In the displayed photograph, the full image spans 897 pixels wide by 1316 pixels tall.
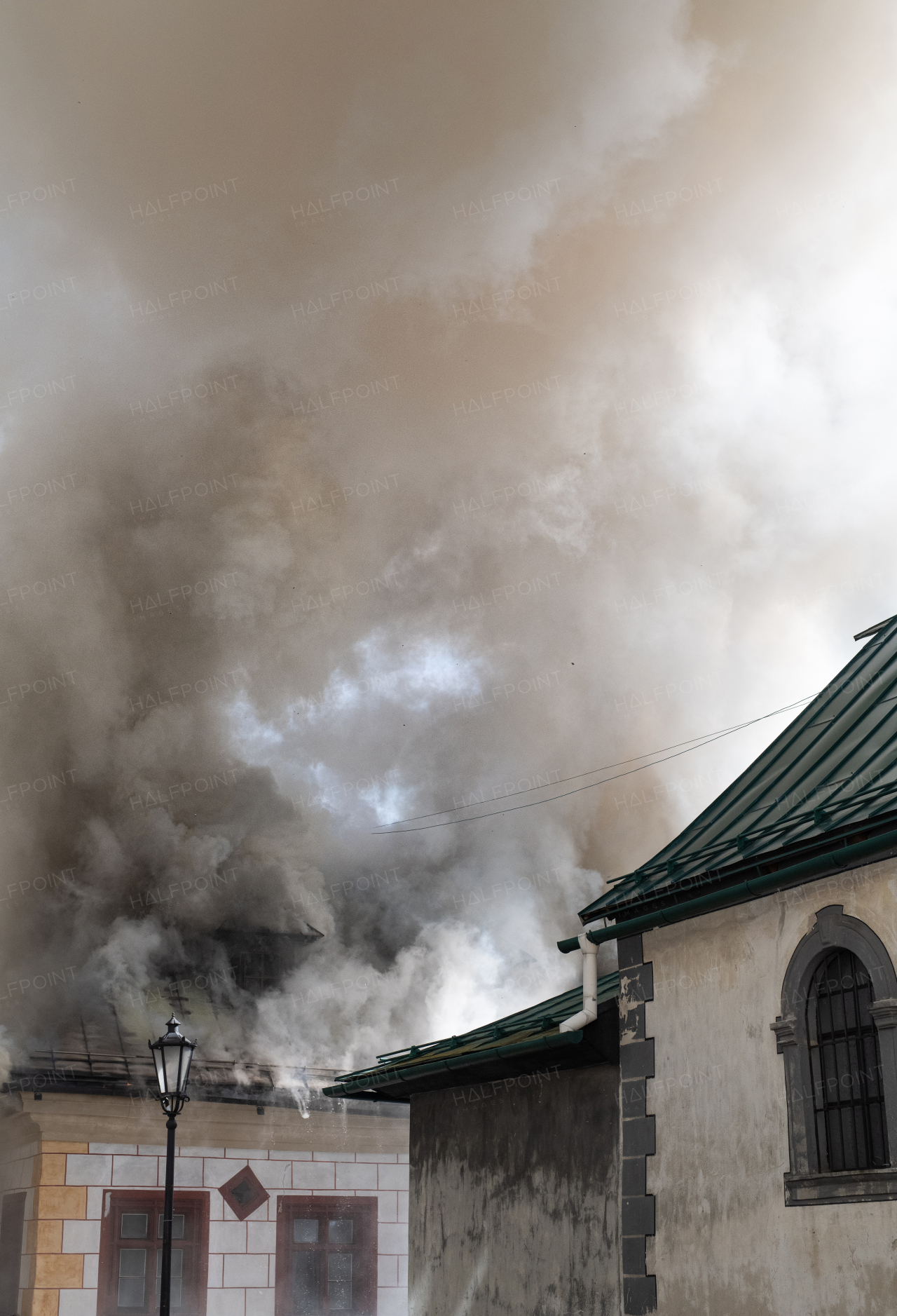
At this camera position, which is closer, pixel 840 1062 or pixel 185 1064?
pixel 840 1062

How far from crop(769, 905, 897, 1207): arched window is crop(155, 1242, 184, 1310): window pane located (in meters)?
11.4

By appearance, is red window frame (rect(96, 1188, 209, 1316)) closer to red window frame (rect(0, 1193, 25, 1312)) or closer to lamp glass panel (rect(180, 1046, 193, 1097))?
red window frame (rect(0, 1193, 25, 1312))

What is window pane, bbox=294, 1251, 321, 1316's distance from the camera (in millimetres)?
17484

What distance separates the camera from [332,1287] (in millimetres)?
17781

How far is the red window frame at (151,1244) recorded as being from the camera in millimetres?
16375

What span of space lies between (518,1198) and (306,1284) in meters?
8.00

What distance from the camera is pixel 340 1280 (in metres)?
17.9

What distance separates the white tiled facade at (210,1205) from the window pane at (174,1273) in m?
0.41

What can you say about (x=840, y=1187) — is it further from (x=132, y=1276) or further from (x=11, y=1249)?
(x=11, y=1249)

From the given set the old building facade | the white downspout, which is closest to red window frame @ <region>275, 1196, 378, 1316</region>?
the old building facade

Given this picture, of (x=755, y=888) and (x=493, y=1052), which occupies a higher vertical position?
(x=755, y=888)

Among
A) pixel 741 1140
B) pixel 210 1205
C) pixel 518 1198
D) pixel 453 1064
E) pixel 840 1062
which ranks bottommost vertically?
pixel 210 1205

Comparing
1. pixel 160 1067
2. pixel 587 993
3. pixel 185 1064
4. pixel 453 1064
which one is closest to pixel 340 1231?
pixel 185 1064

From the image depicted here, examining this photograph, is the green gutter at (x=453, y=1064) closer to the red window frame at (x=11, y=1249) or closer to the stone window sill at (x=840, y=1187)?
the stone window sill at (x=840, y=1187)
